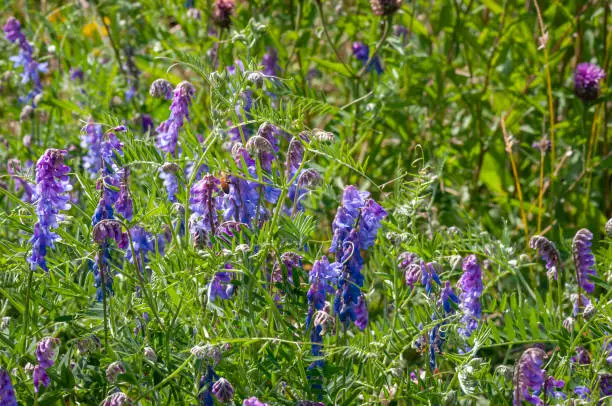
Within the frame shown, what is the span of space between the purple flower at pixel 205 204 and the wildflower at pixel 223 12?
119cm

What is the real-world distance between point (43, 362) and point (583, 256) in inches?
44.1

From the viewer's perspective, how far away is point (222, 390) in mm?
1642

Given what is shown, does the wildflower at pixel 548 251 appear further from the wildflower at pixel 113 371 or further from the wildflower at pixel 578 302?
the wildflower at pixel 113 371

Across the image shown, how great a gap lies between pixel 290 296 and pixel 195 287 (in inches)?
7.8

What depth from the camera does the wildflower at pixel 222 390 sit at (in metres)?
1.64

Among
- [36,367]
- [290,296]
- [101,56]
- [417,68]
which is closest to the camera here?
[36,367]

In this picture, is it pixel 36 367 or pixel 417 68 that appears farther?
pixel 417 68

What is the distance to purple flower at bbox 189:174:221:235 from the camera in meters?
1.83

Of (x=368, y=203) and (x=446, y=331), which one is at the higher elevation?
(x=368, y=203)

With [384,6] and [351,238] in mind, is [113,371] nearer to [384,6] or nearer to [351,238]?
[351,238]

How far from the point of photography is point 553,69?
3416 millimetres


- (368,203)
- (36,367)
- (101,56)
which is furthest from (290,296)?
(101,56)

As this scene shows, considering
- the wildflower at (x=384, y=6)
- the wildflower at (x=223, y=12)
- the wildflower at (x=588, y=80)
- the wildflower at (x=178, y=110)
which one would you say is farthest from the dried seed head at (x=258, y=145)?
the wildflower at (x=588, y=80)

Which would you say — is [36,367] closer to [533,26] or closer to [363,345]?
[363,345]
